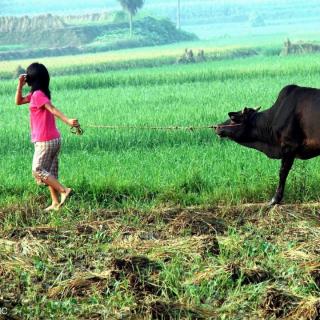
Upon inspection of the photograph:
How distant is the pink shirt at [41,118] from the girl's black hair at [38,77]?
1.8 inches

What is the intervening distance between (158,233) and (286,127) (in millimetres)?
1666

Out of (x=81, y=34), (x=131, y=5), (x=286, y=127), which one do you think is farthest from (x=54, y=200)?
(x=131, y=5)

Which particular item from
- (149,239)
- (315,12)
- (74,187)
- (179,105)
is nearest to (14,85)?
(179,105)

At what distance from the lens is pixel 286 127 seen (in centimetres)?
838

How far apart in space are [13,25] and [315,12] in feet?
148

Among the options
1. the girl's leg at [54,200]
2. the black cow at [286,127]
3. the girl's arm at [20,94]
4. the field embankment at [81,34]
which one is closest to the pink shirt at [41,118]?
the girl's arm at [20,94]

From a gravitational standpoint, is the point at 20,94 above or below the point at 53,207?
above

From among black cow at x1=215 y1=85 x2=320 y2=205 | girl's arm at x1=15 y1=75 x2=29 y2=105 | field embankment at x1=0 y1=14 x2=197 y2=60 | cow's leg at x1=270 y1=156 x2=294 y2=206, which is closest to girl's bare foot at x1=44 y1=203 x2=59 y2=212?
girl's arm at x1=15 y1=75 x2=29 y2=105

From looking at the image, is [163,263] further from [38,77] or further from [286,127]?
[286,127]

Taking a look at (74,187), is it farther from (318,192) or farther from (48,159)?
(318,192)

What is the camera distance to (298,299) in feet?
18.4

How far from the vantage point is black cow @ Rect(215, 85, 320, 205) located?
27.0 feet

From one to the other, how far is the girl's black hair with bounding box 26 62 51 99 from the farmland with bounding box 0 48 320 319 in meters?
0.95

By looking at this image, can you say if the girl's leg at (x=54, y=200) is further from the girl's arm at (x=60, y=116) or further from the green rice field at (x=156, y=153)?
the girl's arm at (x=60, y=116)
